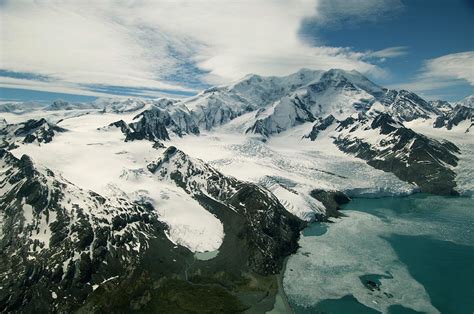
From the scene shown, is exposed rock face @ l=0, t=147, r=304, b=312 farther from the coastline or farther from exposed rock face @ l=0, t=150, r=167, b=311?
the coastline

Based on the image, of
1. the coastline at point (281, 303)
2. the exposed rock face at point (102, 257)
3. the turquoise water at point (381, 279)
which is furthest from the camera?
the turquoise water at point (381, 279)

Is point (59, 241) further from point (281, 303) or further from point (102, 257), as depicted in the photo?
point (281, 303)

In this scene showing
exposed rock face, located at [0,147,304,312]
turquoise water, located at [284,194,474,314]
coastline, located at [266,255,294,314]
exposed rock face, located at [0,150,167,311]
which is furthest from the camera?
turquoise water, located at [284,194,474,314]

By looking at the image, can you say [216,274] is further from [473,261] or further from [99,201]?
[473,261]

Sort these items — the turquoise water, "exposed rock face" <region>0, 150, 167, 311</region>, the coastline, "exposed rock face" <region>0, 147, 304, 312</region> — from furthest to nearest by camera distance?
the turquoise water → "exposed rock face" <region>0, 147, 304, 312</region> → "exposed rock face" <region>0, 150, 167, 311</region> → the coastline

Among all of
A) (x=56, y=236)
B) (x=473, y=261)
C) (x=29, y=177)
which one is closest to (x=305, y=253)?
(x=473, y=261)

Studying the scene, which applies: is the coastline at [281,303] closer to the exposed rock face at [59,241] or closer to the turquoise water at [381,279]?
the turquoise water at [381,279]

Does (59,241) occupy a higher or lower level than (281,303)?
higher

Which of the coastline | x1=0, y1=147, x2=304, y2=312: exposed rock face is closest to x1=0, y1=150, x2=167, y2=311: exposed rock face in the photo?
x1=0, y1=147, x2=304, y2=312: exposed rock face

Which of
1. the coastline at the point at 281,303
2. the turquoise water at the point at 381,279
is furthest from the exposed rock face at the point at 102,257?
the turquoise water at the point at 381,279

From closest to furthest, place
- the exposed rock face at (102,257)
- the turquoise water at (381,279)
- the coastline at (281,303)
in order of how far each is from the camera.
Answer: the coastline at (281,303)
the exposed rock face at (102,257)
the turquoise water at (381,279)

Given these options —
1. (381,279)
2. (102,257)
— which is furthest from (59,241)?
(381,279)
